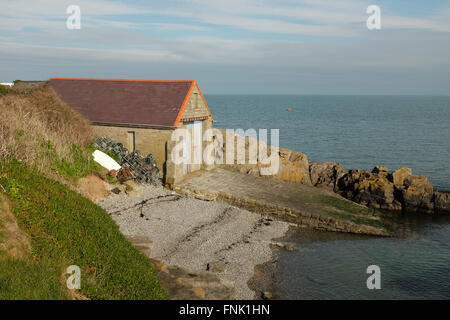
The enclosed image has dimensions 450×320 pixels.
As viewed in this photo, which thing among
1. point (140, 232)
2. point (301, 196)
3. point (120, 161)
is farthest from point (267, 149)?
point (140, 232)

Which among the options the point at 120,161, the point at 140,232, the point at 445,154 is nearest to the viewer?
the point at 140,232

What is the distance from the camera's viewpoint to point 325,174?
32688 millimetres

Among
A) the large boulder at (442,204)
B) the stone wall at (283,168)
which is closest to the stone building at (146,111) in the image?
the stone wall at (283,168)

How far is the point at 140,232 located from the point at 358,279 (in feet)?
31.9

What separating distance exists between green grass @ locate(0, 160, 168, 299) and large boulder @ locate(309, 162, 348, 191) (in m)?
21.7

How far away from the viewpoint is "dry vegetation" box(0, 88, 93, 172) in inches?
644

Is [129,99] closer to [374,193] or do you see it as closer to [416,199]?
[374,193]

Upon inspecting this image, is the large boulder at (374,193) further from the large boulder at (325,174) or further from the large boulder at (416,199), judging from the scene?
the large boulder at (325,174)

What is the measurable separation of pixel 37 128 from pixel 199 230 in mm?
9571

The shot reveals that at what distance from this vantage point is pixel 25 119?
64.5 feet

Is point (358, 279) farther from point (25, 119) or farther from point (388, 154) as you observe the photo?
point (388, 154)

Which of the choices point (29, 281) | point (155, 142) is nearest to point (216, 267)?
point (29, 281)

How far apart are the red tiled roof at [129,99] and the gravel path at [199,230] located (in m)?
5.25

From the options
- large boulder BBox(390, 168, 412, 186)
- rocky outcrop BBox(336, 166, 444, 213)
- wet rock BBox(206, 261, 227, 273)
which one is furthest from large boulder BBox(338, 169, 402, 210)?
wet rock BBox(206, 261, 227, 273)
